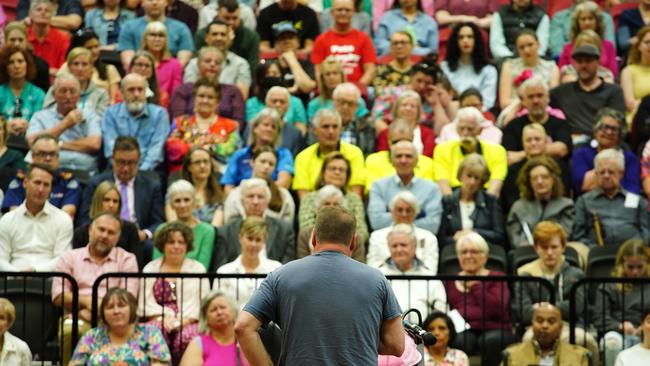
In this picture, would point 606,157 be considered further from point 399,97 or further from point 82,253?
point 82,253

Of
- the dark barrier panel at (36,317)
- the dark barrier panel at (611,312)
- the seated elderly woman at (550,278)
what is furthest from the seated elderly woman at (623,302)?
the dark barrier panel at (36,317)

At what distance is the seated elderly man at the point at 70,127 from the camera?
14.1 m

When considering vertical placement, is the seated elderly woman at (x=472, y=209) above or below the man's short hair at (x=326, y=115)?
below

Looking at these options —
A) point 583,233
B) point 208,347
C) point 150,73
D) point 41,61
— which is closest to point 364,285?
point 208,347

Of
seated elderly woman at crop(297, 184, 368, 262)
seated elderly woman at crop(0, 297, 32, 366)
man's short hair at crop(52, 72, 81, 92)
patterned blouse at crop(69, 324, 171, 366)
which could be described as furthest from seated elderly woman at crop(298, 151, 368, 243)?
seated elderly woman at crop(0, 297, 32, 366)

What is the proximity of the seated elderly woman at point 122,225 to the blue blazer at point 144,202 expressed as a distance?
1.06 feet

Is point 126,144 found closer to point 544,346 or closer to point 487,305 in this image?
point 487,305

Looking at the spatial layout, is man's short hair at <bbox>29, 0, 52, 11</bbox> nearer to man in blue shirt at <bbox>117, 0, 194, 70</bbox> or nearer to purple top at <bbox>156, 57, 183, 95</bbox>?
man in blue shirt at <bbox>117, 0, 194, 70</bbox>

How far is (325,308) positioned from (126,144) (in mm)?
6232

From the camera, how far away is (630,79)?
15.2 meters

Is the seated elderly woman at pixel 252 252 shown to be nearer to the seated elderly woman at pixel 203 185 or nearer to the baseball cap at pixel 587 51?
the seated elderly woman at pixel 203 185

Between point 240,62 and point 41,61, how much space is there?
200 centimetres

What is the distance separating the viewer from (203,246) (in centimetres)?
1254

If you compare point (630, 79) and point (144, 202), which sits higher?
point (630, 79)
